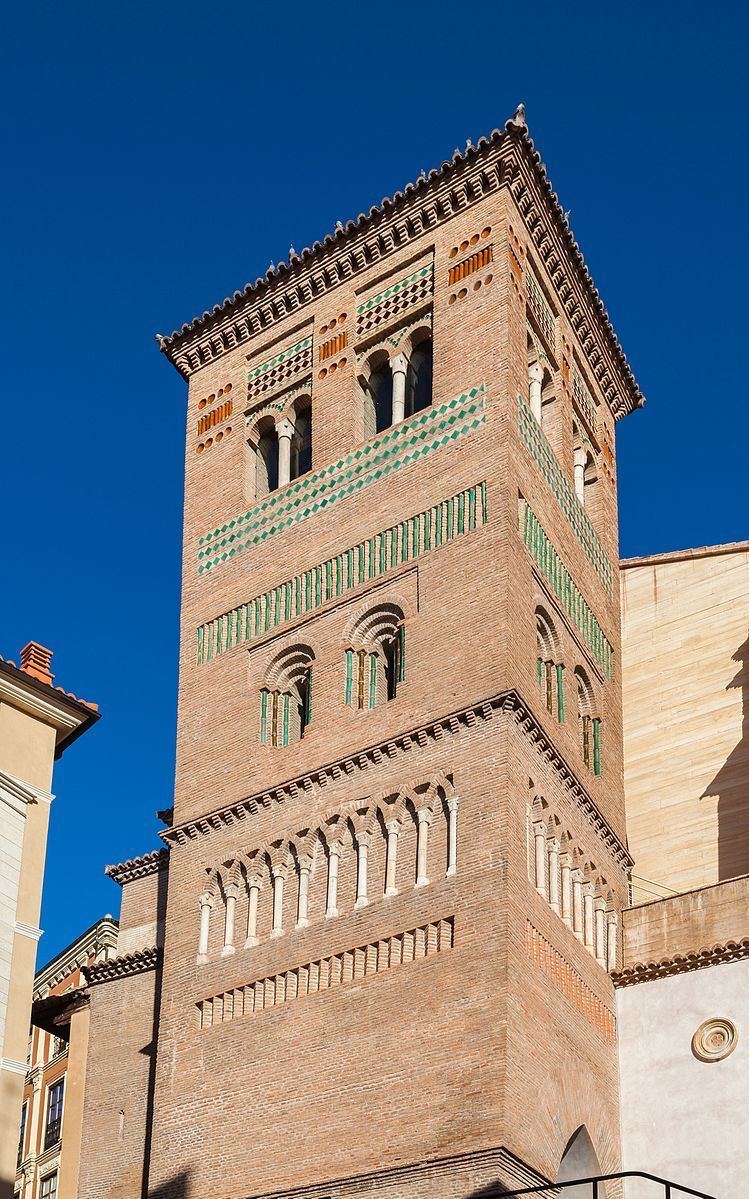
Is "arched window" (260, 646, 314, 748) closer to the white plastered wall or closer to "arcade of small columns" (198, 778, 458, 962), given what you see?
"arcade of small columns" (198, 778, 458, 962)

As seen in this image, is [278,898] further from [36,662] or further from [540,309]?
[540,309]

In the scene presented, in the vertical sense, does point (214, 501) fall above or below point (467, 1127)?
above

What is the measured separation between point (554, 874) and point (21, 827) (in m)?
6.41

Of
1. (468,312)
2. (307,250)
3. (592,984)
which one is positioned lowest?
(592,984)

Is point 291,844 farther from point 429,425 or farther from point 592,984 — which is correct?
point 429,425

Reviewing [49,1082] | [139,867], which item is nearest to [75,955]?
[49,1082]

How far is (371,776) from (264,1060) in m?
3.12

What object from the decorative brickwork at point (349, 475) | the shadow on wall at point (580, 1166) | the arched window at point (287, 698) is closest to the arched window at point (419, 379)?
the decorative brickwork at point (349, 475)

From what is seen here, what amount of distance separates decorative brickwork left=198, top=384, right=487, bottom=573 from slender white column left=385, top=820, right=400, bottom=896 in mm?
4565

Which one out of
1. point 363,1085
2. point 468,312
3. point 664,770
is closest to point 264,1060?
point 363,1085

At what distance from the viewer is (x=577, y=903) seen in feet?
Answer: 74.5

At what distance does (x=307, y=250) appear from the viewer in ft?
88.4

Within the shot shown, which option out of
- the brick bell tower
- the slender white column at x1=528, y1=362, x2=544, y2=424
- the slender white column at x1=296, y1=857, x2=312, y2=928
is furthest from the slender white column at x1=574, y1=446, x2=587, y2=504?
the slender white column at x1=296, y1=857, x2=312, y2=928

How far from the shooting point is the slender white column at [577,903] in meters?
22.5
